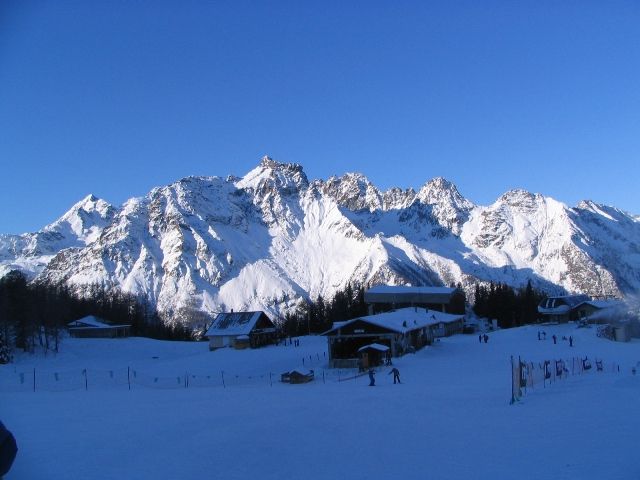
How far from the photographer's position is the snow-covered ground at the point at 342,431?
40.0 ft

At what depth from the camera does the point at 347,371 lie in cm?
4006

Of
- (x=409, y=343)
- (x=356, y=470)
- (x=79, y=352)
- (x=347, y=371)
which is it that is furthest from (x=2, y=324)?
(x=356, y=470)

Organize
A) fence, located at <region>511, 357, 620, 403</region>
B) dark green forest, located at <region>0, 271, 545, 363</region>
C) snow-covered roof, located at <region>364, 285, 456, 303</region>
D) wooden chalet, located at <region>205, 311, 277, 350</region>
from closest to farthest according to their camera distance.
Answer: fence, located at <region>511, 357, 620, 403</region>
wooden chalet, located at <region>205, 311, 277, 350</region>
dark green forest, located at <region>0, 271, 545, 363</region>
snow-covered roof, located at <region>364, 285, 456, 303</region>

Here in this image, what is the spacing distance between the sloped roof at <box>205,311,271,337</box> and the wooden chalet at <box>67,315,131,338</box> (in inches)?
982

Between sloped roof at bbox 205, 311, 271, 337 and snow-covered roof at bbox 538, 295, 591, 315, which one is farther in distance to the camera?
snow-covered roof at bbox 538, 295, 591, 315

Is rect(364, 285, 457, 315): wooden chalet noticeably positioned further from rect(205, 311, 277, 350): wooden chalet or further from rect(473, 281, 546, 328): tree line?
rect(205, 311, 277, 350): wooden chalet

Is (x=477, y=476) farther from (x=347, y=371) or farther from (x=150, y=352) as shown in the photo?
(x=150, y=352)

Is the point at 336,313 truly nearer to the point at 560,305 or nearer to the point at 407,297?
the point at 407,297

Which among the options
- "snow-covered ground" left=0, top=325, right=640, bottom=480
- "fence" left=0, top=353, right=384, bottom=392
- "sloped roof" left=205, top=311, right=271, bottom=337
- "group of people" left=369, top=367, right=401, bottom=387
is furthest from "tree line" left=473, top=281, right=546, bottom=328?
"group of people" left=369, top=367, right=401, bottom=387

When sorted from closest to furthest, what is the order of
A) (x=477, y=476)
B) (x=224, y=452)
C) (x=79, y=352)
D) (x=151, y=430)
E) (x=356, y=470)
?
(x=477, y=476) < (x=356, y=470) < (x=224, y=452) < (x=151, y=430) < (x=79, y=352)

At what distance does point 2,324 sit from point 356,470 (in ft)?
163

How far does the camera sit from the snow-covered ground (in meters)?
12.2

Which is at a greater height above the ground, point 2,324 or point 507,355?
point 2,324

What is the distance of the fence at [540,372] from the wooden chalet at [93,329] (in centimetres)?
7198
